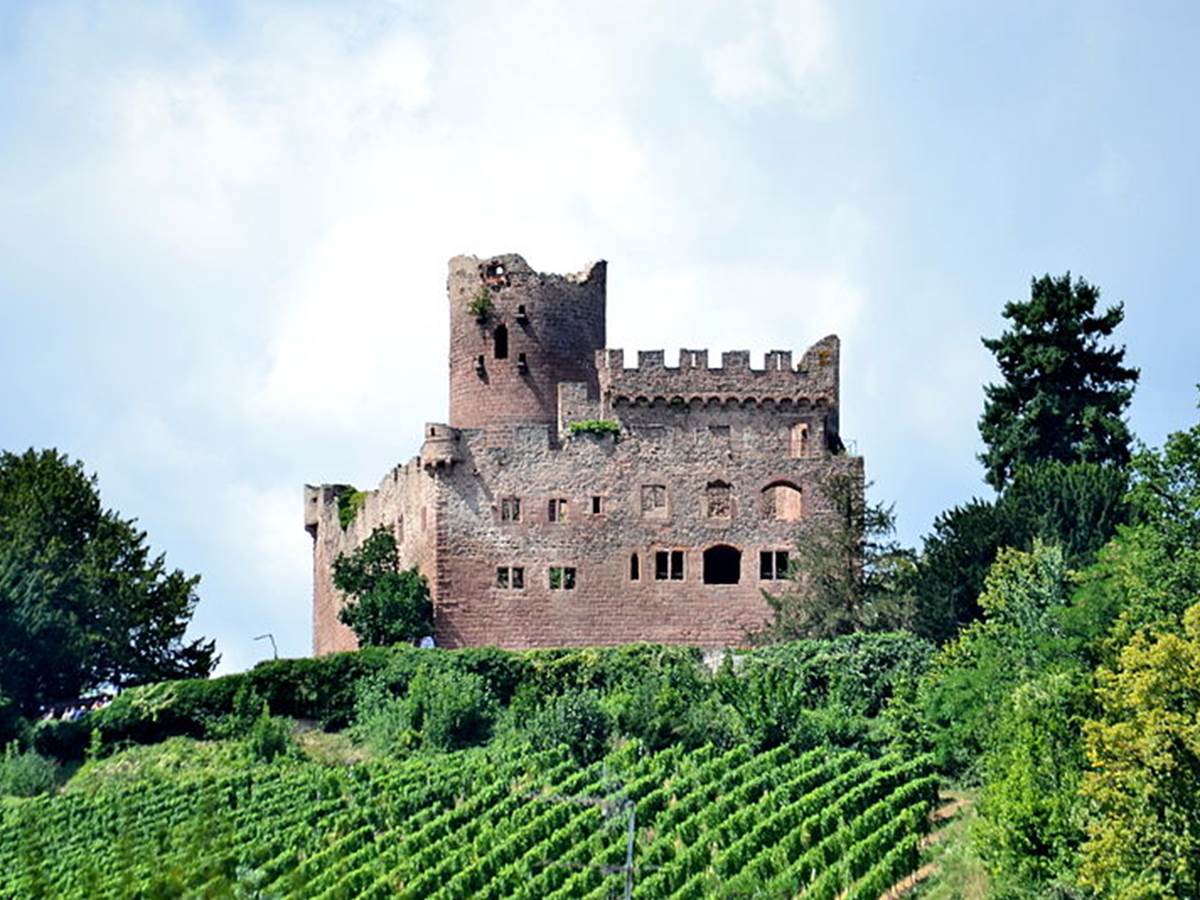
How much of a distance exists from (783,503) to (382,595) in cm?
849

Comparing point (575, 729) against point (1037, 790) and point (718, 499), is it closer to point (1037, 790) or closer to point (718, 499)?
point (718, 499)

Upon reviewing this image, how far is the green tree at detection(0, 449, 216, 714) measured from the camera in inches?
2520

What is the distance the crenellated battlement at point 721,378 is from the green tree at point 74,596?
1114 cm

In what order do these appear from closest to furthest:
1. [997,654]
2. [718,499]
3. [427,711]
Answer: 1. [997,654]
2. [427,711]
3. [718,499]

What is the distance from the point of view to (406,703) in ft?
194

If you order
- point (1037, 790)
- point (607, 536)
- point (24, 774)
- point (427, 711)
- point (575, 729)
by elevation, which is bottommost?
point (24, 774)

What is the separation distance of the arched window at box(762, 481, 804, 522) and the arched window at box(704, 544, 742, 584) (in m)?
1.08

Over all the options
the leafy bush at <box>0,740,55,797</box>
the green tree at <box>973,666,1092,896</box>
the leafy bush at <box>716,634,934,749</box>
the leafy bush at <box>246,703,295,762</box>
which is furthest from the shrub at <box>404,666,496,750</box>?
the green tree at <box>973,666,1092,896</box>

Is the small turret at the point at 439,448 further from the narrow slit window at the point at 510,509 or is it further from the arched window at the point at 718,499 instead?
the arched window at the point at 718,499

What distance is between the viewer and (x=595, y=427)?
6300cm

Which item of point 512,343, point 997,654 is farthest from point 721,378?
point 997,654

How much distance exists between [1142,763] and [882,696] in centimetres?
1490

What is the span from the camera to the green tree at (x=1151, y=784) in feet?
138

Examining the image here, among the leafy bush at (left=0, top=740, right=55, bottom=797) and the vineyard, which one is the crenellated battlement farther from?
the leafy bush at (left=0, top=740, right=55, bottom=797)
